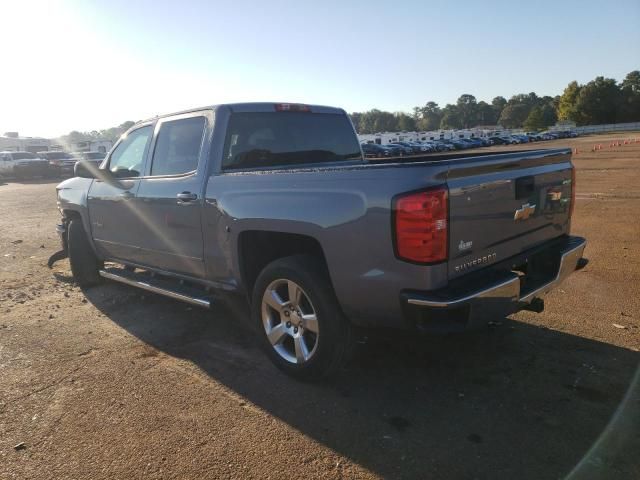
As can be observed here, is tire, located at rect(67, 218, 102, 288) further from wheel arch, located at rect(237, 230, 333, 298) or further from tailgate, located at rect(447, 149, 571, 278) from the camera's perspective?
tailgate, located at rect(447, 149, 571, 278)

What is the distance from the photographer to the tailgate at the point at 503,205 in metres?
2.96

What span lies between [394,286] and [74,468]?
80.1 inches

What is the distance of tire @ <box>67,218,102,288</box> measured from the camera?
6.27m

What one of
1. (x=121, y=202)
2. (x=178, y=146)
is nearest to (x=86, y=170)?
(x=121, y=202)

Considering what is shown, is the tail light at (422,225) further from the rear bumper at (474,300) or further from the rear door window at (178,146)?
the rear door window at (178,146)

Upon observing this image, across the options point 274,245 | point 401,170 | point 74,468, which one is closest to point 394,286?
point 401,170

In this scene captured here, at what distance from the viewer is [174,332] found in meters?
4.80

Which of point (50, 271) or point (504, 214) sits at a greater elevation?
point (504, 214)

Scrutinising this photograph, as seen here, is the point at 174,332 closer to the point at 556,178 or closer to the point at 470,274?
the point at 470,274

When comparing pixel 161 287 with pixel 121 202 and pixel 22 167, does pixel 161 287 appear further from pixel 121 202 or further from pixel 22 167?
pixel 22 167

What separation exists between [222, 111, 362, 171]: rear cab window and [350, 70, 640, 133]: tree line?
74.4m

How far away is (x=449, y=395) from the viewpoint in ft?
11.2

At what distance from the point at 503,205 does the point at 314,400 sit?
1.78 m

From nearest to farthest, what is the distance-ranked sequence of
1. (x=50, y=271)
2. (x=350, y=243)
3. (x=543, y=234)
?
(x=350, y=243) → (x=543, y=234) → (x=50, y=271)
